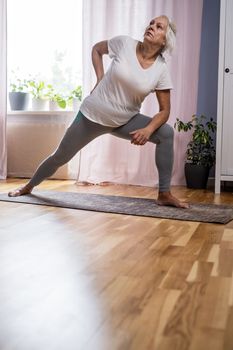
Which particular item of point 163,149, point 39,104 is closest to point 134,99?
point 163,149

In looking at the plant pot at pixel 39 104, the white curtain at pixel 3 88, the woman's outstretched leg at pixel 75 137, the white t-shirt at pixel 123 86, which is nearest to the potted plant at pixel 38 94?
the plant pot at pixel 39 104

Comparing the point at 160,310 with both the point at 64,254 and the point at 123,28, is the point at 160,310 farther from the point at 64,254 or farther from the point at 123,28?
the point at 123,28

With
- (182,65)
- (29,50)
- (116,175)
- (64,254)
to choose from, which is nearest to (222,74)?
(182,65)

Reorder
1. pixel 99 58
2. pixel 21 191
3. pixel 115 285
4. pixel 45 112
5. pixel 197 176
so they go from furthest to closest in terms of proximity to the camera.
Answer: pixel 45 112 → pixel 197 176 → pixel 21 191 → pixel 99 58 → pixel 115 285

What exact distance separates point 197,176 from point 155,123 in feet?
4.12

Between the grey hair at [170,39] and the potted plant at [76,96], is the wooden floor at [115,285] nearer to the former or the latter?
the grey hair at [170,39]

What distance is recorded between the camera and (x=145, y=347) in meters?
0.84

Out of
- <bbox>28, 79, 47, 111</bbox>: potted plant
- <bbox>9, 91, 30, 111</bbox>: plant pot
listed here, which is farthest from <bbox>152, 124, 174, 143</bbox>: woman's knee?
<bbox>9, 91, 30, 111</bbox>: plant pot

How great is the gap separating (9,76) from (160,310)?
12.4 ft

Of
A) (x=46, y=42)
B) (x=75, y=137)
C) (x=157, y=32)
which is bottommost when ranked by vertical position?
(x=75, y=137)

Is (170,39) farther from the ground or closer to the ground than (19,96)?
farther from the ground

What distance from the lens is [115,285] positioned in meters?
1.19

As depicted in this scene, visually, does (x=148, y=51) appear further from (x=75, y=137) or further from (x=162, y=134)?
(x=75, y=137)

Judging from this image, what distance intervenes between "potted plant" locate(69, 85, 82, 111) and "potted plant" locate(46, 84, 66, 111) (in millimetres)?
95
